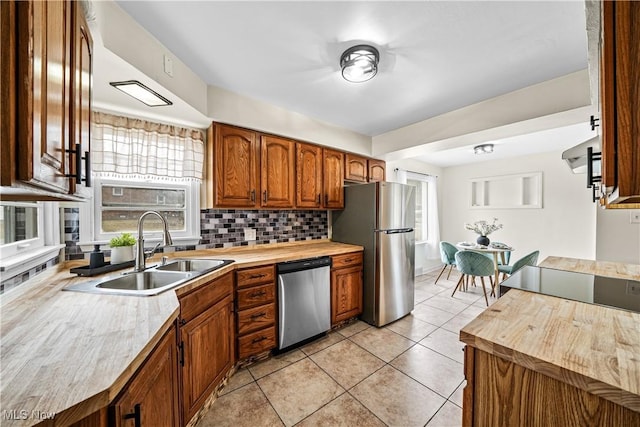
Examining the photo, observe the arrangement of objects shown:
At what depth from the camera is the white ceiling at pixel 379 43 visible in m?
1.28

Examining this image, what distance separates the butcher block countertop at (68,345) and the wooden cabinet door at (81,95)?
0.49 m

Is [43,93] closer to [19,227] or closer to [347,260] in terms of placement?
[19,227]

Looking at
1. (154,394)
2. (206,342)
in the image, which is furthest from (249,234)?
(154,394)

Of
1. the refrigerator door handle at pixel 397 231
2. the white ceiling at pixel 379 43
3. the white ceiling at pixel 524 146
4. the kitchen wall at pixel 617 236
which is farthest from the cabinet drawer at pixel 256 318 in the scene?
the kitchen wall at pixel 617 236

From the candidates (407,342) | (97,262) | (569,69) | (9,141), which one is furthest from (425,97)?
(97,262)

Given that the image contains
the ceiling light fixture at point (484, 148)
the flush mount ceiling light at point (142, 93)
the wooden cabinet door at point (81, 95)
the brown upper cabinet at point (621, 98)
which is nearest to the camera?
the brown upper cabinet at point (621, 98)

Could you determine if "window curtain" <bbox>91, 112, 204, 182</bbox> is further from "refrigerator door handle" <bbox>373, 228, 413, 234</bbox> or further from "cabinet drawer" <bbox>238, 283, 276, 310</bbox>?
"refrigerator door handle" <bbox>373, 228, 413, 234</bbox>

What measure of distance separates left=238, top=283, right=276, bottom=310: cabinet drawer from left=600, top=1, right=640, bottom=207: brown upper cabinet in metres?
1.96

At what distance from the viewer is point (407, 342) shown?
2.33 metres

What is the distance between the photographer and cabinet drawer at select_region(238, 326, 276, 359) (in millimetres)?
1878

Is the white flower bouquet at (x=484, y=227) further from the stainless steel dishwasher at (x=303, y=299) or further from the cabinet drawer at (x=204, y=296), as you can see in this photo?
the cabinet drawer at (x=204, y=296)

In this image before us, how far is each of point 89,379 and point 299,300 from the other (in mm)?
1674

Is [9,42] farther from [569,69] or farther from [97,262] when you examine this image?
[569,69]

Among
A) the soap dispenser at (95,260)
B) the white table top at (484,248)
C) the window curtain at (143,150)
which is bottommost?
the white table top at (484,248)
